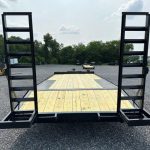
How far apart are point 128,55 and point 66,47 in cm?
5631

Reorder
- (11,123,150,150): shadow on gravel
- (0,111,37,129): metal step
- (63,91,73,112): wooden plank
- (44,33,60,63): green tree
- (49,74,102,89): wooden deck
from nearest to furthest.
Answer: (0,111,37,129): metal step < (11,123,150,150): shadow on gravel < (63,91,73,112): wooden plank < (49,74,102,89): wooden deck < (44,33,60,63): green tree

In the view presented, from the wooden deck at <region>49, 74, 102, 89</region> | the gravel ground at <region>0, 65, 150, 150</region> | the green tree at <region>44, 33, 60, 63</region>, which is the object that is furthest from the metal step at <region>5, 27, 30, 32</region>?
the green tree at <region>44, 33, 60, 63</region>

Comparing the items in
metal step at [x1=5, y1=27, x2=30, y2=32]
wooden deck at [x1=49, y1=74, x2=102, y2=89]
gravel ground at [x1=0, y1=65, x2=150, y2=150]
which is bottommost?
gravel ground at [x1=0, y1=65, x2=150, y2=150]

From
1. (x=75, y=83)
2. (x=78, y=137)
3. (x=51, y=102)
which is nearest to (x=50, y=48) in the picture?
(x=75, y=83)

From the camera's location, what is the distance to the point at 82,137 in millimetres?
3596

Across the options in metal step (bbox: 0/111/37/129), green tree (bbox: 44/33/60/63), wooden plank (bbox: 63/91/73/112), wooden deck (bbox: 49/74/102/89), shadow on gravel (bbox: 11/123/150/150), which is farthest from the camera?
green tree (bbox: 44/33/60/63)

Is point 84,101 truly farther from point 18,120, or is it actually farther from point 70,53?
point 70,53

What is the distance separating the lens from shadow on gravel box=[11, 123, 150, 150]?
3.27 metres

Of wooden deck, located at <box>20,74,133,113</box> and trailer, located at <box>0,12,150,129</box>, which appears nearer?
trailer, located at <box>0,12,150,129</box>

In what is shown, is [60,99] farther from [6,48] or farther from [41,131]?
[6,48]

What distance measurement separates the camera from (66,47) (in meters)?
58.8

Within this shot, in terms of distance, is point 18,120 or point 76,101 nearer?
point 18,120

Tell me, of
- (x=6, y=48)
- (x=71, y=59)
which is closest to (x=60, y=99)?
(x=6, y=48)

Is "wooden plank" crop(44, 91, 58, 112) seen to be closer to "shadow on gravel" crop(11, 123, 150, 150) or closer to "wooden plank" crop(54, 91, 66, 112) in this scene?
"wooden plank" crop(54, 91, 66, 112)
